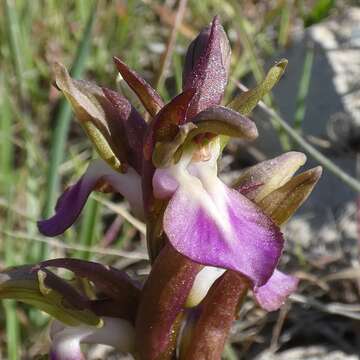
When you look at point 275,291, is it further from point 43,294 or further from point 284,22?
point 284,22

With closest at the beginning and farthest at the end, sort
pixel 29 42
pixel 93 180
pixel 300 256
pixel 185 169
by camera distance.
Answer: pixel 185 169 < pixel 93 180 < pixel 300 256 < pixel 29 42

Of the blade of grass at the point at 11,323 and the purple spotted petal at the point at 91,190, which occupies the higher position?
the purple spotted petal at the point at 91,190

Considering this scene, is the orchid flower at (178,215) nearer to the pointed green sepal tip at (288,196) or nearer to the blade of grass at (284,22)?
the pointed green sepal tip at (288,196)

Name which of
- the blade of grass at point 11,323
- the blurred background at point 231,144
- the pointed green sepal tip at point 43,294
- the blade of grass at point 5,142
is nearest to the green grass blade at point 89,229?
the blurred background at point 231,144

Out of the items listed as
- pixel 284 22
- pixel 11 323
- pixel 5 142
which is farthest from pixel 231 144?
pixel 11 323

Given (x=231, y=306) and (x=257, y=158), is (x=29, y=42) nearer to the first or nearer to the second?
(x=257, y=158)

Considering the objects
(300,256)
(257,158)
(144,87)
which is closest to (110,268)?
(144,87)
